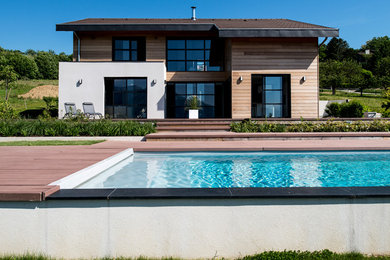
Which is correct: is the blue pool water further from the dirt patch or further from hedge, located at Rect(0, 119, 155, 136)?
the dirt patch

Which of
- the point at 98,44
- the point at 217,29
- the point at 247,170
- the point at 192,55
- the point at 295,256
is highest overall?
the point at 217,29

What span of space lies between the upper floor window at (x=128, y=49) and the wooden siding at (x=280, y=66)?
5.13 meters

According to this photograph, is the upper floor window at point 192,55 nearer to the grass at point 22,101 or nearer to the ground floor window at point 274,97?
the ground floor window at point 274,97

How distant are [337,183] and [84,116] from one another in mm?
9823

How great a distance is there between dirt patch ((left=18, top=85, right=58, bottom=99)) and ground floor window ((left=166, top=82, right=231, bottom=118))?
26734 millimetres

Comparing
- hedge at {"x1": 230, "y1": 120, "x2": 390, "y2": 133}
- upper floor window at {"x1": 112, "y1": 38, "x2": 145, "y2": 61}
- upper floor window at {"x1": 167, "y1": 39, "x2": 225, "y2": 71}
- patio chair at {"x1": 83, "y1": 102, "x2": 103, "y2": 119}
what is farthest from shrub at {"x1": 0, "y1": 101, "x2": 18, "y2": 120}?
hedge at {"x1": 230, "y1": 120, "x2": 390, "y2": 133}

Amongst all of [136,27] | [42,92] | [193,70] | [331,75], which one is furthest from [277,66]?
[42,92]

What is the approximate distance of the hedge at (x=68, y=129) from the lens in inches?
375

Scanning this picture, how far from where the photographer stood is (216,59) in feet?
50.3

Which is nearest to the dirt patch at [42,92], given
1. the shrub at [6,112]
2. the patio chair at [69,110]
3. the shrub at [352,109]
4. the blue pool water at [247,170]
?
the shrub at [6,112]

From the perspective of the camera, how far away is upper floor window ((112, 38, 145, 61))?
14797 mm

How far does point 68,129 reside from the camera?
960 centimetres

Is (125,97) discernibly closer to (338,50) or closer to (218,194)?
(218,194)

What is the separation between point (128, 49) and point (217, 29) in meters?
5.01
